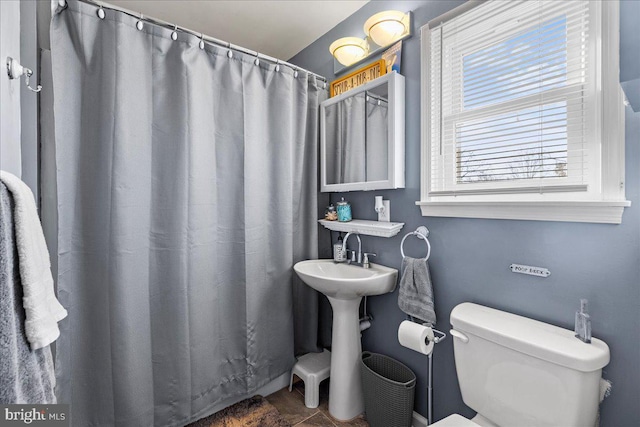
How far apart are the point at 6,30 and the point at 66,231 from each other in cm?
75

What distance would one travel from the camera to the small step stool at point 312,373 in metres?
1.82

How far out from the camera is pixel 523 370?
1.01m

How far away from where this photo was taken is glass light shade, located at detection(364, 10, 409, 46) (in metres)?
1.57

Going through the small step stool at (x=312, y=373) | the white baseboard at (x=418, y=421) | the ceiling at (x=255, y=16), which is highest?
the ceiling at (x=255, y=16)

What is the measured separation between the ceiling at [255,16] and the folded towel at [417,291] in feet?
5.38

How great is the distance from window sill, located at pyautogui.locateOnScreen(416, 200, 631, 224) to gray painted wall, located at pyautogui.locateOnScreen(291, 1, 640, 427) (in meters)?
0.04

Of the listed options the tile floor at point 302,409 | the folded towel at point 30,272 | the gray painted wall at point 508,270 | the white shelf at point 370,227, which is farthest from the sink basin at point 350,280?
the folded towel at point 30,272

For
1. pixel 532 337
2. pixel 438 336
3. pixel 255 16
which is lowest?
pixel 438 336

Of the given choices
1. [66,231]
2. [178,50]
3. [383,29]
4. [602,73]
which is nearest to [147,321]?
[66,231]

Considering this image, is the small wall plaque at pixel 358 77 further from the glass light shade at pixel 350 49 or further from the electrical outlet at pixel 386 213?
the electrical outlet at pixel 386 213

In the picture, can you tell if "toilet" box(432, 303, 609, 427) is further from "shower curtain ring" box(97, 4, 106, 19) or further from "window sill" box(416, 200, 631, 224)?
"shower curtain ring" box(97, 4, 106, 19)

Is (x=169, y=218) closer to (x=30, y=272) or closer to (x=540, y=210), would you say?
(x=30, y=272)

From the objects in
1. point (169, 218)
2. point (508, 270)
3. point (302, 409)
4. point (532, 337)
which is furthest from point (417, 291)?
point (169, 218)

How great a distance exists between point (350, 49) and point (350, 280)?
1.39 m
